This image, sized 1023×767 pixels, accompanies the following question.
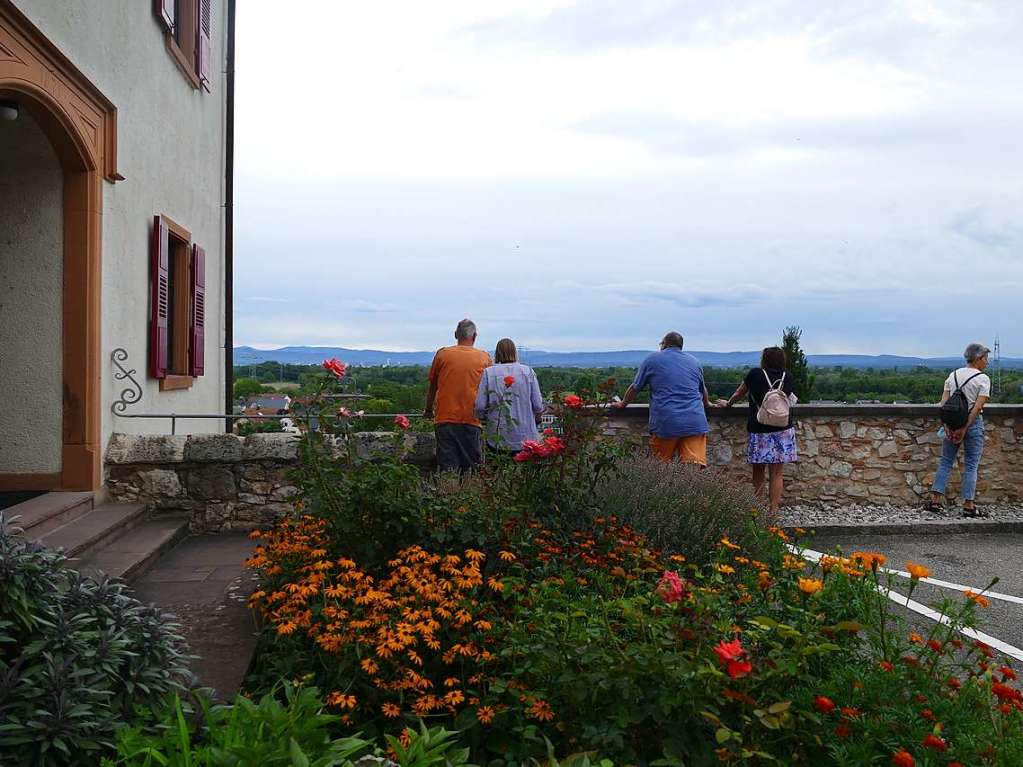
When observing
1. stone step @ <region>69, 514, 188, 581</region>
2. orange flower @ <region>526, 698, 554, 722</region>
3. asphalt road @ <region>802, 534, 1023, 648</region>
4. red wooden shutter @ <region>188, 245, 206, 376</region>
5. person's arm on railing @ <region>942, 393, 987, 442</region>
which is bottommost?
asphalt road @ <region>802, 534, 1023, 648</region>

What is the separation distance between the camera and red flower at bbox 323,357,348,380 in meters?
4.80

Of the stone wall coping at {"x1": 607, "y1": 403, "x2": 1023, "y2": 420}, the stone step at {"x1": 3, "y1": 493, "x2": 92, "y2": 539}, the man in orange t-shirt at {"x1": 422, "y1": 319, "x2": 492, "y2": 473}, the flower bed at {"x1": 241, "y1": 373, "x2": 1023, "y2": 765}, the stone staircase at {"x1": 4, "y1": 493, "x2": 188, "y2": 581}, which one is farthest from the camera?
the stone wall coping at {"x1": 607, "y1": 403, "x2": 1023, "y2": 420}

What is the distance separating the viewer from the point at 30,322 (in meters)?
6.21

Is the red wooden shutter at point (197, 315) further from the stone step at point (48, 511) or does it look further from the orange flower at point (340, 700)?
the orange flower at point (340, 700)

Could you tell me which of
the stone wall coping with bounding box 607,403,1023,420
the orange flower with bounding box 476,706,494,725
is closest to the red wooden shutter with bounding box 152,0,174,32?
the stone wall coping with bounding box 607,403,1023,420

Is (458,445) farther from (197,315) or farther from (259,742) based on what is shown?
(259,742)

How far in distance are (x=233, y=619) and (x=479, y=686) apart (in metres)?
1.71

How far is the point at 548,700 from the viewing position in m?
2.91

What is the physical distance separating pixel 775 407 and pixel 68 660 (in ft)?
22.1

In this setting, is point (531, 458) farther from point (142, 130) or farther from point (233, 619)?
point (142, 130)

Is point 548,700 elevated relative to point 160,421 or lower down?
lower down

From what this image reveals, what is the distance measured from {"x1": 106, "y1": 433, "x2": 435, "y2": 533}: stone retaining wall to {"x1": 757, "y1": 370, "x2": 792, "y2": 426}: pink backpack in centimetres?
353

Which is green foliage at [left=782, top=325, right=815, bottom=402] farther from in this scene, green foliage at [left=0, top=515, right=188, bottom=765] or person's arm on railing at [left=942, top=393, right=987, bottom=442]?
green foliage at [left=0, top=515, right=188, bottom=765]

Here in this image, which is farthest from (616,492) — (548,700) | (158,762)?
(158,762)
